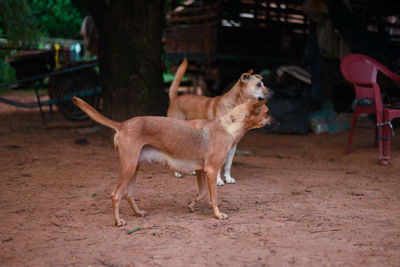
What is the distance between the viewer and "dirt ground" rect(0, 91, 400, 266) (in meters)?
3.03

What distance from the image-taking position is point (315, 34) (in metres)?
9.75

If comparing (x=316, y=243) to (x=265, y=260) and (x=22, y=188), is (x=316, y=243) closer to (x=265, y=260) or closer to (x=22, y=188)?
(x=265, y=260)

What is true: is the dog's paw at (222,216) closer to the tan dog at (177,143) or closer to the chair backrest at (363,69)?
the tan dog at (177,143)

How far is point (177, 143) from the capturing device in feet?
12.5

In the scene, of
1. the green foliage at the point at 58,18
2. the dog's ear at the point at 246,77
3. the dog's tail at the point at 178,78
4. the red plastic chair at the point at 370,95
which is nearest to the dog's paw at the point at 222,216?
the dog's ear at the point at 246,77

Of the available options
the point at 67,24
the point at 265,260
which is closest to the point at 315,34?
the point at 265,260

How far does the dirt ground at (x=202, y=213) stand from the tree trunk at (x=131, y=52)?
3.78 feet

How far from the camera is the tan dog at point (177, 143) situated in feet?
11.8

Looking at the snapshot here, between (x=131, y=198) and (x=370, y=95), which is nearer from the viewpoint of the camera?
(x=131, y=198)

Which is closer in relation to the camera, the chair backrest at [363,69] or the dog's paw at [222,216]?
the dog's paw at [222,216]

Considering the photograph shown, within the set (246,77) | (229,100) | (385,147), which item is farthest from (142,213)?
(385,147)

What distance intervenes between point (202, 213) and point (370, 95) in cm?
420

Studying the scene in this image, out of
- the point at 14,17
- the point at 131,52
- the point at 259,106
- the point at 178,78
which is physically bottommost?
the point at 259,106

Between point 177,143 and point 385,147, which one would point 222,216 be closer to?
point 177,143
